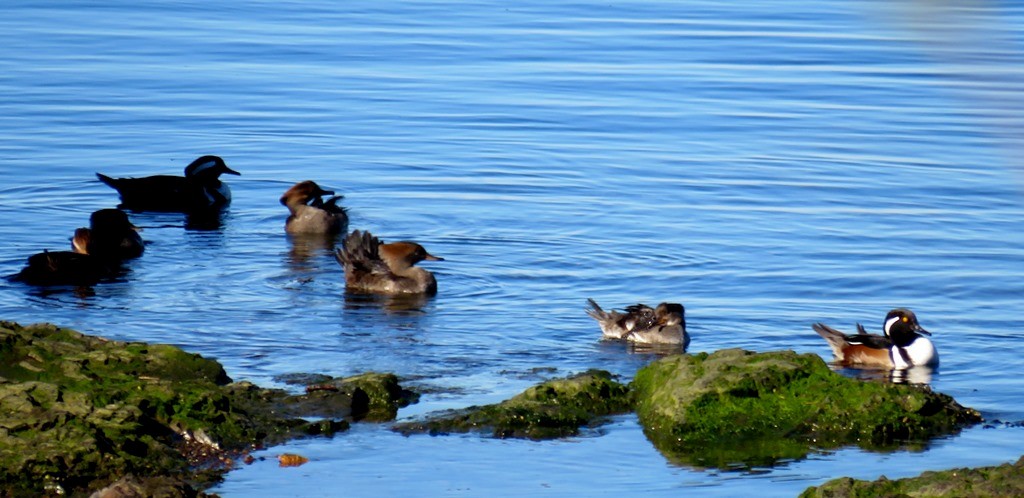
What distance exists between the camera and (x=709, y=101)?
2314 centimetres

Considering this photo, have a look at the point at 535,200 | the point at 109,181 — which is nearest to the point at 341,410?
the point at 535,200

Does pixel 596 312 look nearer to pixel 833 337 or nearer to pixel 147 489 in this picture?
pixel 833 337

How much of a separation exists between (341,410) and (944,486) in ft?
11.2

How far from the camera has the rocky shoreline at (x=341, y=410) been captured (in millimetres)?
7227

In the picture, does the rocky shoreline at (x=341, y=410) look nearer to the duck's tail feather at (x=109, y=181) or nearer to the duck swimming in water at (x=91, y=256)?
the duck swimming in water at (x=91, y=256)

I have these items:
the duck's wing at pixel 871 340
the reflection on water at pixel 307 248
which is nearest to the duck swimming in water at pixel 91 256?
the reflection on water at pixel 307 248

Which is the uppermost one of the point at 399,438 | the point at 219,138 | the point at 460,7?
the point at 460,7

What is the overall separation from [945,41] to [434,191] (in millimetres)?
15345

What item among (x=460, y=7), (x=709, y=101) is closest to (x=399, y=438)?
(x=709, y=101)

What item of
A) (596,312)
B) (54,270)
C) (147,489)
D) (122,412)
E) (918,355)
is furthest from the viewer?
(54,270)

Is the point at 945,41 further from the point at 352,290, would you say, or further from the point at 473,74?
the point at 473,74

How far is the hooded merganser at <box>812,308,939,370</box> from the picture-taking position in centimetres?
1033

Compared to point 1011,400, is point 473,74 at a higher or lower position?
higher

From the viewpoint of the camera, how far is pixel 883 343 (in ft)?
34.8
